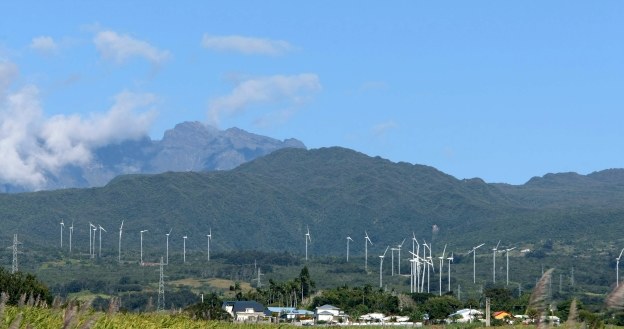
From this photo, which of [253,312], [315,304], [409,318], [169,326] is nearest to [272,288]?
[315,304]

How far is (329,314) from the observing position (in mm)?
159375

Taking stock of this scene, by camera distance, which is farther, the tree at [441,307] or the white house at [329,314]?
the tree at [441,307]

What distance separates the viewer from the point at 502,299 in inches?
6575

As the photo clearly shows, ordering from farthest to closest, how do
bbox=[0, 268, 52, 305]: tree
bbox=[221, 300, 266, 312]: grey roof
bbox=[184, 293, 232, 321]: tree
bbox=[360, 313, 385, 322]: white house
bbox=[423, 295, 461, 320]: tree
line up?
bbox=[221, 300, 266, 312]: grey roof
bbox=[423, 295, 461, 320]: tree
bbox=[360, 313, 385, 322]: white house
bbox=[0, 268, 52, 305]: tree
bbox=[184, 293, 232, 321]: tree

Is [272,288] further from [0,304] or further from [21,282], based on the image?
[0,304]

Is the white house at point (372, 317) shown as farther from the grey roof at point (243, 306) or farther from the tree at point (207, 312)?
the tree at point (207, 312)

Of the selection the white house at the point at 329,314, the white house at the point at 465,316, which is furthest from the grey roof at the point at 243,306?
the white house at the point at 465,316

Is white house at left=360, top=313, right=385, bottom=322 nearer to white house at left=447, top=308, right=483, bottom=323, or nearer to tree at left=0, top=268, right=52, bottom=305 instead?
white house at left=447, top=308, right=483, bottom=323

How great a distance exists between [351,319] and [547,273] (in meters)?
147

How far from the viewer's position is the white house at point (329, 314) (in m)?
150

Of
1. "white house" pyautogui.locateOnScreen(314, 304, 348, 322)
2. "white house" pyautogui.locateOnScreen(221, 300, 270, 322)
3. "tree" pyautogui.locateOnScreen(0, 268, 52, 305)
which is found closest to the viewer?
"tree" pyautogui.locateOnScreen(0, 268, 52, 305)

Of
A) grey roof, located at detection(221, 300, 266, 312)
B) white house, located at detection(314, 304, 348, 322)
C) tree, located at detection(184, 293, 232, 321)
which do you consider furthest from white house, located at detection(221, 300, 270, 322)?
white house, located at detection(314, 304, 348, 322)

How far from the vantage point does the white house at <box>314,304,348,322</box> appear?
14989 centimetres

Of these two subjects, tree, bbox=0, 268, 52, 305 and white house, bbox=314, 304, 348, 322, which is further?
white house, bbox=314, 304, 348, 322
